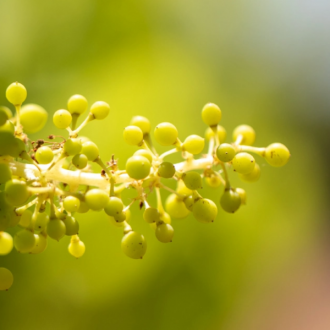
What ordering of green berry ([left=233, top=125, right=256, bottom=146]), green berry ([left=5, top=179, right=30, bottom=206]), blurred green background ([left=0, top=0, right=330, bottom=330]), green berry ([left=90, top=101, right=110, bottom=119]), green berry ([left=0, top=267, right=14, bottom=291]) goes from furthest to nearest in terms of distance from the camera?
blurred green background ([left=0, top=0, right=330, bottom=330])
green berry ([left=233, top=125, right=256, bottom=146])
green berry ([left=90, top=101, right=110, bottom=119])
green berry ([left=0, top=267, right=14, bottom=291])
green berry ([left=5, top=179, right=30, bottom=206])

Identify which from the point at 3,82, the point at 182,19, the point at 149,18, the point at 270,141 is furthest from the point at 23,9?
the point at 270,141

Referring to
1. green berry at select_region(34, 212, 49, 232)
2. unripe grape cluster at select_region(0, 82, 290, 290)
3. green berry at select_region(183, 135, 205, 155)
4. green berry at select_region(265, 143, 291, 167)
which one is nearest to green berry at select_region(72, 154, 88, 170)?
unripe grape cluster at select_region(0, 82, 290, 290)

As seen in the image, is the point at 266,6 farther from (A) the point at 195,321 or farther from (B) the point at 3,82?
(A) the point at 195,321

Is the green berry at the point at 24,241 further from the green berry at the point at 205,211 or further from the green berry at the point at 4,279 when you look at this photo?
the green berry at the point at 205,211

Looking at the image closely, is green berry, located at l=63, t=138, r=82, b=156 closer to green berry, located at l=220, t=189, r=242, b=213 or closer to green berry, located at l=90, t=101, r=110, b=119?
green berry, located at l=90, t=101, r=110, b=119

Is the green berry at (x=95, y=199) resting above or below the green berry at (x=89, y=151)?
below

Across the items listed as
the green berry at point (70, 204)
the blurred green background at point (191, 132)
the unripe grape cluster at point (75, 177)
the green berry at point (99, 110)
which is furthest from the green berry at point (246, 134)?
the blurred green background at point (191, 132)

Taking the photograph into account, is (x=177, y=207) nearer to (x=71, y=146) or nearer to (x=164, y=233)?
(x=164, y=233)
